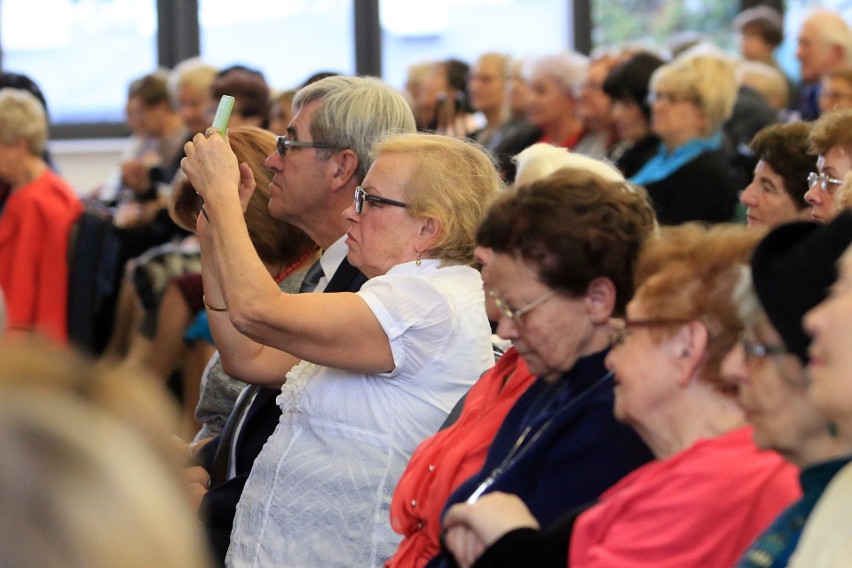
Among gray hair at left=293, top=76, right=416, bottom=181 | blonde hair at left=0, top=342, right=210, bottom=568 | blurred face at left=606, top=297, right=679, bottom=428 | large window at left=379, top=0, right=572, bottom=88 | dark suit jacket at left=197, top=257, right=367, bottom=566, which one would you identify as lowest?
dark suit jacket at left=197, top=257, right=367, bottom=566

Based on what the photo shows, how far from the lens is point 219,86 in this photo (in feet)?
16.7

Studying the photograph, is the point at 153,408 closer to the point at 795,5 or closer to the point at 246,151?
the point at 246,151

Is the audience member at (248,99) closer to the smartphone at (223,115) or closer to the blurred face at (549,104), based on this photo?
the blurred face at (549,104)

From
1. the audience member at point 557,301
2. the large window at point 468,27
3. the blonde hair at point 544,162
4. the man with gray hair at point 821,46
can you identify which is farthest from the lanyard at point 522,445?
the large window at point 468,27

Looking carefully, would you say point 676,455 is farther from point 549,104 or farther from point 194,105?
point 194,105

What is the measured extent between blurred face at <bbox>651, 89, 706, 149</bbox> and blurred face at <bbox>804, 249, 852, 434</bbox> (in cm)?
358

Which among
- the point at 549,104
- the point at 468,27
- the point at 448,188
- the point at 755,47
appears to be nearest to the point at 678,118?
the point at 549,104

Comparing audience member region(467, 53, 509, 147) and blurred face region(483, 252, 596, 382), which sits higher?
audience member region(467, 53, 509, 147)

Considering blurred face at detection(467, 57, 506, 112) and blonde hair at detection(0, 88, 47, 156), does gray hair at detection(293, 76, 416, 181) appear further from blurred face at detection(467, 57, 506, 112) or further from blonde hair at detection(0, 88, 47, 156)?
blurred face at detection(467, 57, 506, 112)

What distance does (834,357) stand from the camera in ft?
3.92

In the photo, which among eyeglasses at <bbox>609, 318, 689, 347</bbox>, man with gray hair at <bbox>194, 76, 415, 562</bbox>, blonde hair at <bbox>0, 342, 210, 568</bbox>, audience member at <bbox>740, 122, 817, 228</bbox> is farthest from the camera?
audience member at <bbox>740, 122, 817, 228</bbox>

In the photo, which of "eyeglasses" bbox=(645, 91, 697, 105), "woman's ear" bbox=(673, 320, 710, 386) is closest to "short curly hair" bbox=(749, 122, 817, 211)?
"woman's ear" bbox=(673, 320, 710, 386)

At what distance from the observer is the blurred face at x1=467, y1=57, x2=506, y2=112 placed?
6633 mm

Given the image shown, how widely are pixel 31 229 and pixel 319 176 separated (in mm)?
2668
